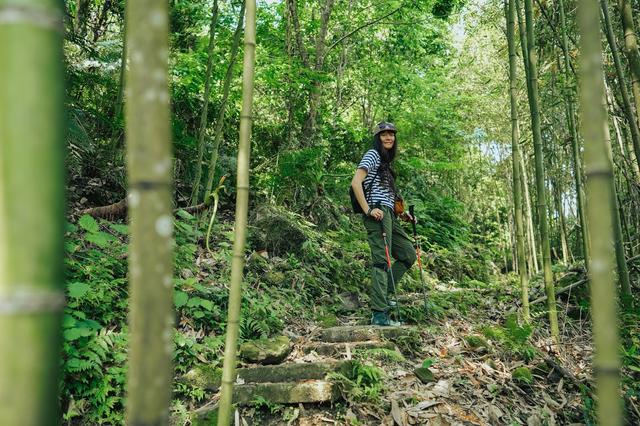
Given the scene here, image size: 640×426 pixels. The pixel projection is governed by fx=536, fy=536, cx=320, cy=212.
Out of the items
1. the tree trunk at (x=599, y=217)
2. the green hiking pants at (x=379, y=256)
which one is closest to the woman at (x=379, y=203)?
the green hiking pants at (x=379, y=256)

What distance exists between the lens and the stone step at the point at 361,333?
172 inches

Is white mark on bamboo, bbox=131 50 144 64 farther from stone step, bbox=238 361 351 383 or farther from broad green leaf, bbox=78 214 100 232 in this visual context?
broad green leaf, bbox=78 214 100 232

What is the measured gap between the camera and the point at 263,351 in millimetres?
3902

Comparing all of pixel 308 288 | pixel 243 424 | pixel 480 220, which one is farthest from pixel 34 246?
pixel 480 220

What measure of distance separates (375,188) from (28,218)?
435 cm

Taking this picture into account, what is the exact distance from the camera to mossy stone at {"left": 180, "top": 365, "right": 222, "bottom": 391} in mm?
3488

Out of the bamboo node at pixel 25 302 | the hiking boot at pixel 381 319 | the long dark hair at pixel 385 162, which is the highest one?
the long dark hair at pixel 385 162

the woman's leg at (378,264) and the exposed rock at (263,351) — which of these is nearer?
the exposed rock at (263,351)

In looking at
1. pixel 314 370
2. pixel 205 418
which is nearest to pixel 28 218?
pixel 205 418

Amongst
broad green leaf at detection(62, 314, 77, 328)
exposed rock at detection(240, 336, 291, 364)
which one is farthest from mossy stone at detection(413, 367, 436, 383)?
broad green leaf at detection(62, 314, 77, 328)

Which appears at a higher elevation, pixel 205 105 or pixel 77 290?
pixel 205 105

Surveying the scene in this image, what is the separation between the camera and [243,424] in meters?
3.08

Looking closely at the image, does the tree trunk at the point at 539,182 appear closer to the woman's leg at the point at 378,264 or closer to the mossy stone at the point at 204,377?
the woman's leg at the point at 378,264

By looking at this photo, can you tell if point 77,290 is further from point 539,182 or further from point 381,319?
point 539,182
